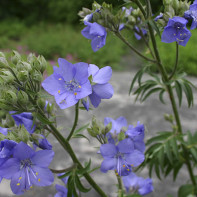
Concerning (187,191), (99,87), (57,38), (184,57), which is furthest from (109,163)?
(57,38)

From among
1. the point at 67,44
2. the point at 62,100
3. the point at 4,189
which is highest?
the point at 62,100

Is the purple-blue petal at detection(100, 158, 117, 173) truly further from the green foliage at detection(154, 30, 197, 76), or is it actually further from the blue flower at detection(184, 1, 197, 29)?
the green foliage at detection(154, 30, 197, 76)

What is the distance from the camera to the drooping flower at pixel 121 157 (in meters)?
1.08

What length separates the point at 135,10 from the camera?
1544 mm

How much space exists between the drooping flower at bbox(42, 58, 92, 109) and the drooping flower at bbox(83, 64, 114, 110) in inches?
1.7

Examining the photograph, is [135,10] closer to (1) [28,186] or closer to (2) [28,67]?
(2) [28,67]

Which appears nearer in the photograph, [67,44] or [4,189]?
[4,189]

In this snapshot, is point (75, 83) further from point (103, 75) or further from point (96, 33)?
point (96, 33)

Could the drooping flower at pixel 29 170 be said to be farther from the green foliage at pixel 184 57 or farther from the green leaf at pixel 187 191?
the green foliage at pixel 184 57

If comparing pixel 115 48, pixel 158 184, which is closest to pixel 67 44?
pixel 115 48

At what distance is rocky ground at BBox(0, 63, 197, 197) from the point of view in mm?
2359

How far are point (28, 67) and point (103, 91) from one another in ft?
0.79

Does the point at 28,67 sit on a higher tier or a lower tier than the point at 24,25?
higher

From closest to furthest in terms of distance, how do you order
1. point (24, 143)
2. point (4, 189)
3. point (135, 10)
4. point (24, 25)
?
point (24, 143), point (135, 10), point (4, 189), point (24, 25)
